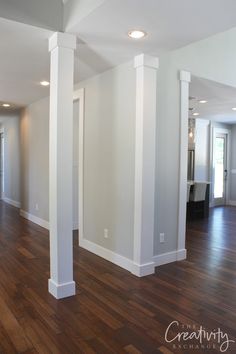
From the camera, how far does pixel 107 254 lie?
150 inches

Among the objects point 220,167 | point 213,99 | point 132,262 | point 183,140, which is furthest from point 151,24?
point 220,167

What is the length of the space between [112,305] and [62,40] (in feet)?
7.93

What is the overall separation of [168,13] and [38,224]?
463 centimetres

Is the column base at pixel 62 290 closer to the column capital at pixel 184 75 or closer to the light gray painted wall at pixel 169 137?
the light gray painted wall at pixel 169 137

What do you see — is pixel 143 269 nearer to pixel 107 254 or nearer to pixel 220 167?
pixel 107 254

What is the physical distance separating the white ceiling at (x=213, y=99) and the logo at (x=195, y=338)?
9.92ft

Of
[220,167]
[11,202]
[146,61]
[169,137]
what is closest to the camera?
[146,61]

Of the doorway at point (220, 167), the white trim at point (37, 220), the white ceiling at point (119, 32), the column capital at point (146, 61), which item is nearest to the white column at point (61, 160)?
the white ceiling at point (119, 32)

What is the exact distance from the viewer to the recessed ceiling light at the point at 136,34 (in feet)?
8.52

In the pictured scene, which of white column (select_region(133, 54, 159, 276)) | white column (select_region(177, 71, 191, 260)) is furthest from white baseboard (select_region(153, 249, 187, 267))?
white column (select_region(133, 54, 159, 276))

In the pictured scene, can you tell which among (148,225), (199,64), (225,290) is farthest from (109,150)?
(225,290)

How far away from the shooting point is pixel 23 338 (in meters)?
2.12

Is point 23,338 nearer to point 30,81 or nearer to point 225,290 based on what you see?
point 225,290

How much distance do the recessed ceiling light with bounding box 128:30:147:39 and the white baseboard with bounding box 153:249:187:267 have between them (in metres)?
2.40
